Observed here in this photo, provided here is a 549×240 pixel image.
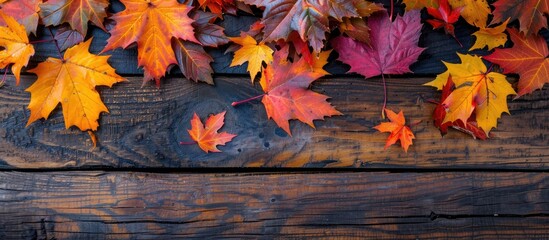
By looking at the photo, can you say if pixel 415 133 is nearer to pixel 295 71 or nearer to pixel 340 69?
pixel 340 69

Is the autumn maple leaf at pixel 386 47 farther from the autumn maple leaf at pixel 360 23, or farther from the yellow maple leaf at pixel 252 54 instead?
the yellow maple leaf at pixel 252 54

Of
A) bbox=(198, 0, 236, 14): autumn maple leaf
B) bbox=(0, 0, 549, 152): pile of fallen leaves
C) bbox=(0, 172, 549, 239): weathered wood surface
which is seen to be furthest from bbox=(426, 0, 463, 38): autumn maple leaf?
bbox=(198, 0, 236, 14): autumn maple leaf

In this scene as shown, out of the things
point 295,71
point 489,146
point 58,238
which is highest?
point 295,71

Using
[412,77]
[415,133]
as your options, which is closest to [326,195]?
[415,133]

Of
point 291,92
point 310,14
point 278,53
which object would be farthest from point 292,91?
point 310,14

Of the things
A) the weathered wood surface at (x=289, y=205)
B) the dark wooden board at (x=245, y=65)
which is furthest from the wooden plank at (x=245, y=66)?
the weathered wood surface at (x=289, y=205)

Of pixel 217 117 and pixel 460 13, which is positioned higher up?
A: pixel 460 13

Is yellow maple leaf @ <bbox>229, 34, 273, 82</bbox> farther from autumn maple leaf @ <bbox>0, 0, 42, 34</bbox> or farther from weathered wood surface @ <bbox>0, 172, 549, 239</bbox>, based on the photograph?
autumn maple leaf @ <bbox>0, 0, 42, 34</bbox>

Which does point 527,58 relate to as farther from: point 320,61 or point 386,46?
point 320,61
